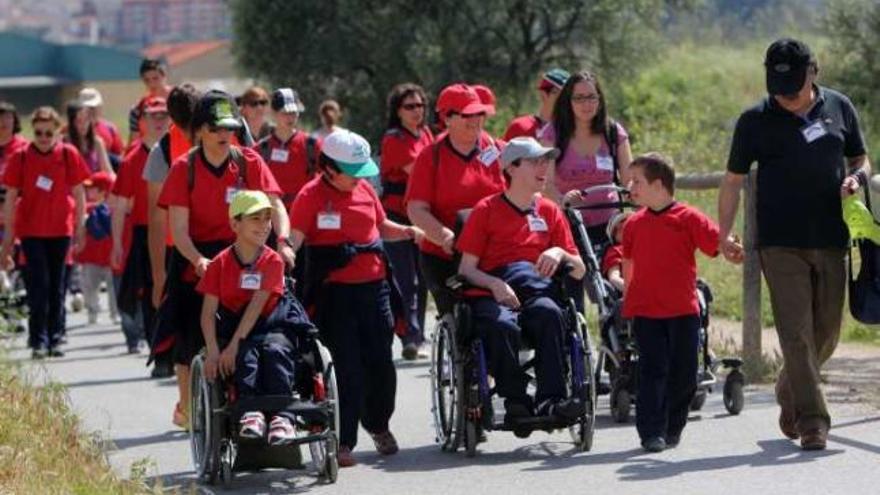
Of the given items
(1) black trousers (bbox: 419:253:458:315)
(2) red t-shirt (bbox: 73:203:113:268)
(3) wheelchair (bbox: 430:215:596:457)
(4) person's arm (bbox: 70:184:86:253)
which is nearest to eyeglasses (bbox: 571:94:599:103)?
(1) black trousers (bbox: 419:253:458:315)

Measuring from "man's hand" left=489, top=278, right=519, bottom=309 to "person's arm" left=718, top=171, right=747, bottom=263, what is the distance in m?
1.04

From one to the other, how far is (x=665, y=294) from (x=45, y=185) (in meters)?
7.74

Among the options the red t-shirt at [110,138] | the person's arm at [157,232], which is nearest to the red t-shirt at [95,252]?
the red t-shirt at [110,138]

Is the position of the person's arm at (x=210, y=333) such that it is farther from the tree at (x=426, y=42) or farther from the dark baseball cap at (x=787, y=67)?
the tree at (x=426, y=42)

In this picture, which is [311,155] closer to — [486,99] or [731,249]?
[486,99]

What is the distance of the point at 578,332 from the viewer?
36.6ft

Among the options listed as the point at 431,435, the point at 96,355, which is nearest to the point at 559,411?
the point at 431,435

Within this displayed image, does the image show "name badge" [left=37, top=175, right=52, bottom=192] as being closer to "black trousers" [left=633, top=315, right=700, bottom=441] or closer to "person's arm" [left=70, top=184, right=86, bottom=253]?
"person's arm" [left=70, top=184, right=86, bottom=253]

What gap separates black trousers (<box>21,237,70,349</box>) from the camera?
17.8m

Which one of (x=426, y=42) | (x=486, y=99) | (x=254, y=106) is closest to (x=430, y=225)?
(x=486, y=99)

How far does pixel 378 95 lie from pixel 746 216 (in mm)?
29679

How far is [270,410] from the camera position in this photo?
34.1 feet

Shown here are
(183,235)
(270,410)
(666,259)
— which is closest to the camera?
(270,410)

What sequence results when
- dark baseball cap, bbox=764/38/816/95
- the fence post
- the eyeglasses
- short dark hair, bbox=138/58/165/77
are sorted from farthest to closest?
1. short dark hair, bbox=138/58/165/77
2. the fence post
3. the eyeglasses
4. dark baseball cap, bbox=764/38/816/95
